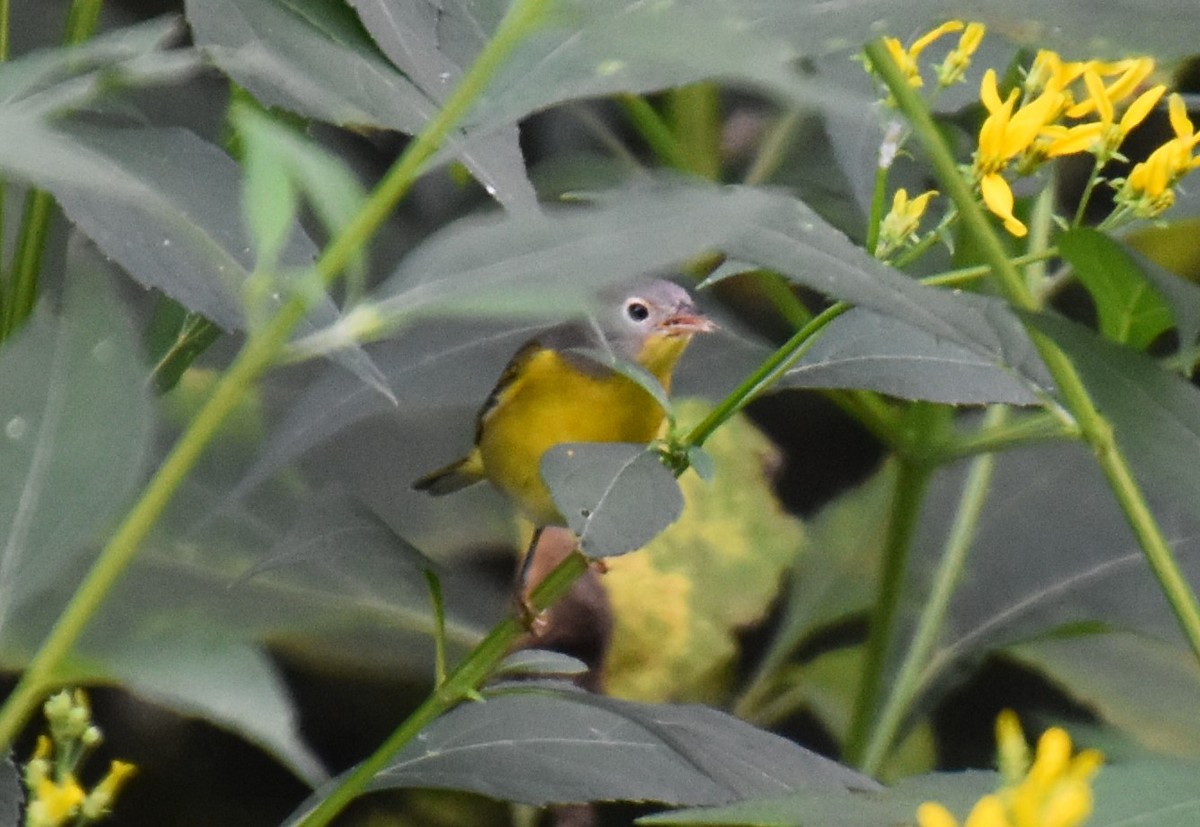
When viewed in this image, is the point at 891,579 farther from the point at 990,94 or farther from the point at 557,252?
the point at 557,252

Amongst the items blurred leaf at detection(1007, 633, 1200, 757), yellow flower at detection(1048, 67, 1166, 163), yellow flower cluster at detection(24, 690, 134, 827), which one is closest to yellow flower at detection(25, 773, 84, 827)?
yellow flower cluster at detection(24, 690, 134, 827)

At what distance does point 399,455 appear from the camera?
1.20m

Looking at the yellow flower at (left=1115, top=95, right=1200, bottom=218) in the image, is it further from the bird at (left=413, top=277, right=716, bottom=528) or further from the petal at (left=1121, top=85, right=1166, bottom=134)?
the bird at (left=413, top=277, right=716, bottom=528)

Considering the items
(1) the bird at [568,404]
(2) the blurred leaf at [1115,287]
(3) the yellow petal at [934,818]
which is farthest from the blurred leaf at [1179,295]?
(1) the bird at [568,404]

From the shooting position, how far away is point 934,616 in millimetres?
1136

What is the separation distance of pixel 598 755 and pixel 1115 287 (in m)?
0.29

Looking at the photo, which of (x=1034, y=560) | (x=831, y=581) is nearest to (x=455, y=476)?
(x=831, y=581)

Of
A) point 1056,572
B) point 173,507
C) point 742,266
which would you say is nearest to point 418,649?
point 173,507

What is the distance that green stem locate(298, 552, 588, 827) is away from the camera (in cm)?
61

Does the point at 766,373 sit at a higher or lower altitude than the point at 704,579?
higher

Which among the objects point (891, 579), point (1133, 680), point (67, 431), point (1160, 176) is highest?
point (1160, 176)

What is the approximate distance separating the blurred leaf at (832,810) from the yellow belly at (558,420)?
72cm

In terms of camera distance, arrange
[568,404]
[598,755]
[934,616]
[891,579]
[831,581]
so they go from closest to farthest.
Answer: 1. [598,755]
2. [891,579]
3. [934,616]
4. [568,404]
5. [831,581]

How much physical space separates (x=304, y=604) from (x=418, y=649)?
0.75 feet
